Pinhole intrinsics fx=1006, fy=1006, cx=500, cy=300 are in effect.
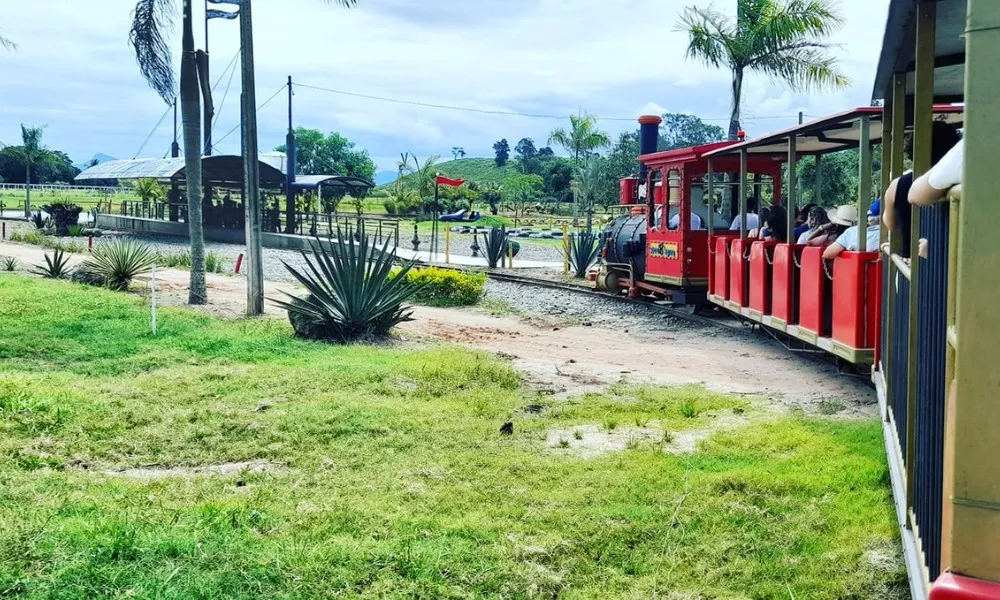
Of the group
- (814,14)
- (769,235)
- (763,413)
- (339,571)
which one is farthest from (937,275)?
(814,14)

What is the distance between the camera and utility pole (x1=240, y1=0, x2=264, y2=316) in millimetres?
14594

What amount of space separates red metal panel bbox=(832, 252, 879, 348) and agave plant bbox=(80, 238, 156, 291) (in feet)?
42.2

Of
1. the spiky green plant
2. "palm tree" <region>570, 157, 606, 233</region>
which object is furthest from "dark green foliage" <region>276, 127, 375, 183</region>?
the spiky green plant

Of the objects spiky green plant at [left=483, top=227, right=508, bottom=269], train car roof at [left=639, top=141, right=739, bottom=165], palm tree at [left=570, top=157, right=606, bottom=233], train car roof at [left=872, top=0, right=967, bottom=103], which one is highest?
palm tree at [left=570, top=157, right=606, bottom=233]

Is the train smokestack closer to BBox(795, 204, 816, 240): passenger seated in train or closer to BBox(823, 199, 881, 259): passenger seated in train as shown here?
BBox(795, 204, 816, 240): passenger seated in train

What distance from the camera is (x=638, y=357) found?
37.9ft

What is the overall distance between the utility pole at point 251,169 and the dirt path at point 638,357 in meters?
0.46

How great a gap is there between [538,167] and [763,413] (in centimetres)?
9805

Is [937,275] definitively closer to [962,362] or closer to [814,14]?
[962,362]

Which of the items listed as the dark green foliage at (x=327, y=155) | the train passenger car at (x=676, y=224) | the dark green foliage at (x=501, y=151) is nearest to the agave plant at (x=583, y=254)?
the train passenger car at (x=676, y=224)

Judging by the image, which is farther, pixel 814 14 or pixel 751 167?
pixel 814 14

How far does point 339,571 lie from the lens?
4180mm

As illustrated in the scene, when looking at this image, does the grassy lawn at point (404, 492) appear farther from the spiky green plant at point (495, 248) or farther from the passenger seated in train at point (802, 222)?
the spiky green plant at point (495, 248)

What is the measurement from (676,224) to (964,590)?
527 inches
